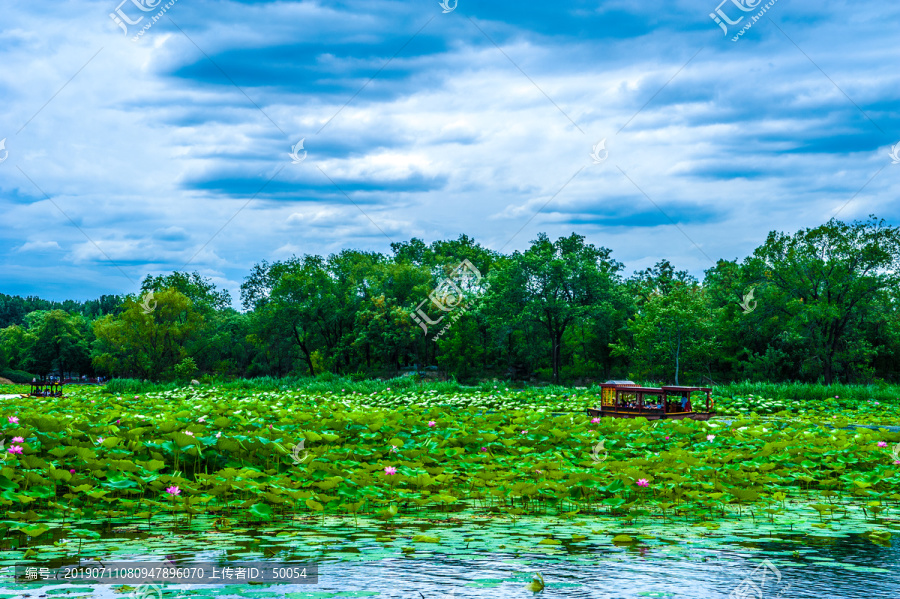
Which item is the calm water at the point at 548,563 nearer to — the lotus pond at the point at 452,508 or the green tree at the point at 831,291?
the lotus pond at the point at 452,508

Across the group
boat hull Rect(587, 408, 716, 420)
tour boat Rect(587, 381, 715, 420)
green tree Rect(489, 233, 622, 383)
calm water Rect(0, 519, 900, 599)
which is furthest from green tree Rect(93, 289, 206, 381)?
calm water Rect(0, 519, 900, 599)

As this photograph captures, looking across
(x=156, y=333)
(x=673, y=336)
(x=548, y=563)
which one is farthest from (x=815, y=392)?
(x=156, y=333)

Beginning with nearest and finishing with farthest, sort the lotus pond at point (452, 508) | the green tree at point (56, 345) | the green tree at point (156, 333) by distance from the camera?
the lotus pond at point (452, 508) < the green tree at point (156, 333) < the green tree at point (56, 345)

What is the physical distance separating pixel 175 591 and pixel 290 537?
4.40 feet

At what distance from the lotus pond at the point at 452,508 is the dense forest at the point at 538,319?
978 inches

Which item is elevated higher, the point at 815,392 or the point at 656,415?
the point at 815,392

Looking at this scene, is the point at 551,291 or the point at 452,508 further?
the point at 551,291

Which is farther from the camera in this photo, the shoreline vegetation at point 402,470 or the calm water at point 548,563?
the shoreline vegetation at point 402,470

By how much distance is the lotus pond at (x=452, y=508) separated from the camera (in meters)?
4.59

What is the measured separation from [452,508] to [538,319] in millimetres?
33960

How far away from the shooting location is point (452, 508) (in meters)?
6.80

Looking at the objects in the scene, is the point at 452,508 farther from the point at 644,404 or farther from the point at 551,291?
the point at 551,291

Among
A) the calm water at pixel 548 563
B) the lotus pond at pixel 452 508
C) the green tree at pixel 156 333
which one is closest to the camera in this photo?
the calm water at pixel 548 563

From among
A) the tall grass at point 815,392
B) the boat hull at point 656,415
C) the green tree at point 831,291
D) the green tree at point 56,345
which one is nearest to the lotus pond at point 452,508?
the boat hull at point 656,415
